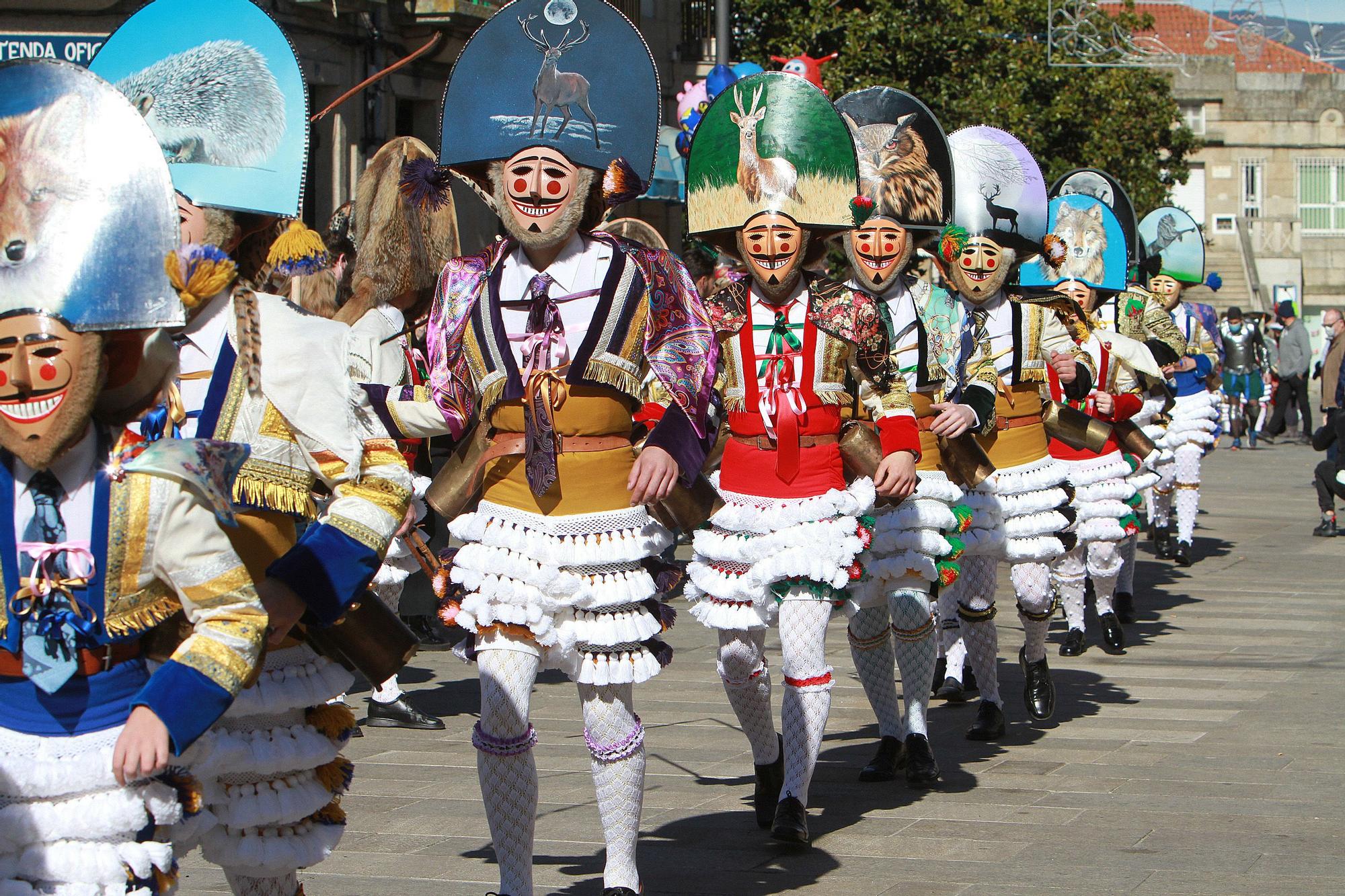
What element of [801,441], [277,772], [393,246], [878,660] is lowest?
[878,660]

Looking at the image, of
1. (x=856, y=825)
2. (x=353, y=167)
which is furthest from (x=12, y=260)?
(x=353, y=167)

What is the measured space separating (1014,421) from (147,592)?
5.86m

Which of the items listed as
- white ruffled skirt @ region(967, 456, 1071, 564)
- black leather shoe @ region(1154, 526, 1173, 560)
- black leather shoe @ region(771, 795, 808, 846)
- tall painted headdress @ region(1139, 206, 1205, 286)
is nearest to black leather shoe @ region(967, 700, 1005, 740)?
white ruffled skirt @ region(967, 456, 1071, 564)

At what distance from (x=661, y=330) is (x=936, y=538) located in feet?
7.45

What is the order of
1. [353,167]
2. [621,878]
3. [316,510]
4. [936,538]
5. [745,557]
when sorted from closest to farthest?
1. [316,510]
2. [621,878]
3. [745,557]
4. [936,538]
5. [353,167]

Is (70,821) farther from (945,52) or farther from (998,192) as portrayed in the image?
(945,52)

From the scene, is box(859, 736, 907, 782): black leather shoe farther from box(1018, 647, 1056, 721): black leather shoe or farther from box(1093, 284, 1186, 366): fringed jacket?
box(1093, 284, 1186, 366): fringed jacket

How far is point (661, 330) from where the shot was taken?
18.0 ft

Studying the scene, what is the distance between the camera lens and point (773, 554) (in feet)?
20.5

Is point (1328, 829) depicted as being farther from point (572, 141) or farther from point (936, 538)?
point (572, 141)

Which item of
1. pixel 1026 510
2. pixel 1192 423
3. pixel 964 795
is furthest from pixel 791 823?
pixel 1192 423

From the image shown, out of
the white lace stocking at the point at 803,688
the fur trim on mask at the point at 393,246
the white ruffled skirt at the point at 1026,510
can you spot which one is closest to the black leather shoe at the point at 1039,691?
the white ruffled skirt at the point at 1026,510

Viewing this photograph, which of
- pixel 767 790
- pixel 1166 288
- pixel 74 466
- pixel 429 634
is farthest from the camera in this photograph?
pixel 1166 288

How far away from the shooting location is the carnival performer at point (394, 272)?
808 cm
